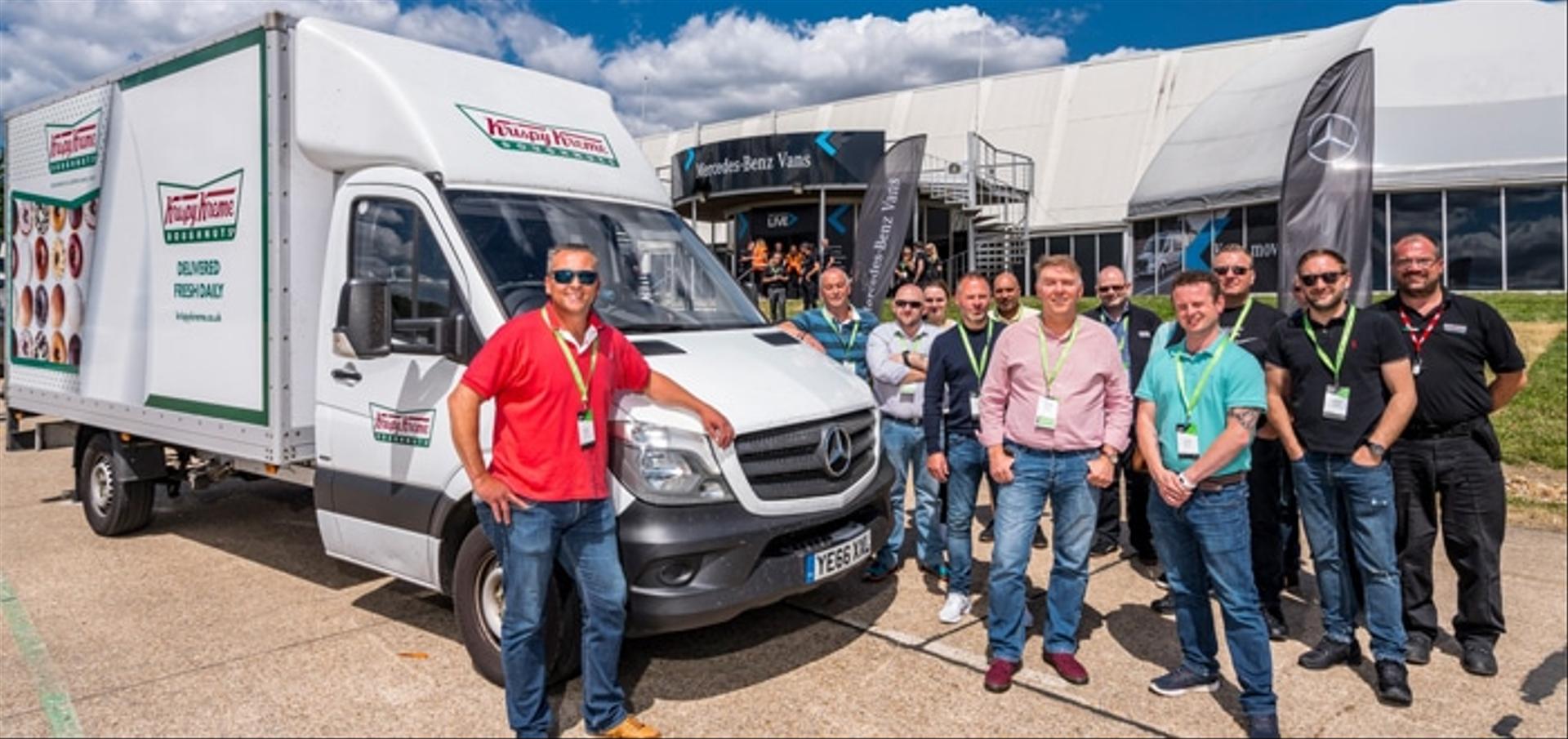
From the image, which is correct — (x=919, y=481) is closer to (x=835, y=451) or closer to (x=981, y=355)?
(x=981, y=355)

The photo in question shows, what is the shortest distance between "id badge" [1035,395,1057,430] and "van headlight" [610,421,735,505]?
1407 millimetres

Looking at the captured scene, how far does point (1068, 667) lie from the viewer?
14.2 ft

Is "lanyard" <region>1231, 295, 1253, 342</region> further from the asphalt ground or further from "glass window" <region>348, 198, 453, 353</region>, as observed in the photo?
"glass window" <region>348, 198, 453, 353</region>

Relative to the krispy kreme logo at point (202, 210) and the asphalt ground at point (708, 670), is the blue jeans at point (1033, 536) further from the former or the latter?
the krispy kreme logo at point (202, 210)

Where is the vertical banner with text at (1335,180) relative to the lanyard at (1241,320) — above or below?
above

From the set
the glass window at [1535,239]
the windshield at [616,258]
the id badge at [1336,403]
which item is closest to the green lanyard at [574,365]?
the windshield at [616,258]

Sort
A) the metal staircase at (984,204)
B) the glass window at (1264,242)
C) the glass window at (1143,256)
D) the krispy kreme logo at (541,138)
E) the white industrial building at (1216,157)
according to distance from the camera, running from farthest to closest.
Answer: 1. the metal staircase at (984,204)
2. the glass window at (1143,256)
3. the glass window at (1264,242)
4. the white industrial building at (1216,157)
5. the krispy kreme logo at (541,138)

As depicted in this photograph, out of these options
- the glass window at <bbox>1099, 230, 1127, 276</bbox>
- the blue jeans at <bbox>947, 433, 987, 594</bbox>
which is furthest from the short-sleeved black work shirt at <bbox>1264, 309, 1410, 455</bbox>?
the glass window at <bbox>1099, 230, 1127, 276</bbox>

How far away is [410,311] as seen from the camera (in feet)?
14.7

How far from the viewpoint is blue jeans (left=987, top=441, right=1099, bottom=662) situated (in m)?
4.16

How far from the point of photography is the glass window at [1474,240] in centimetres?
1828

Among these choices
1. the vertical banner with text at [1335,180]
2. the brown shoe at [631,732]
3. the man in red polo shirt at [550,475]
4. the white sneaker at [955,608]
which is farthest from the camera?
the vertical banner with text at [1335,180]

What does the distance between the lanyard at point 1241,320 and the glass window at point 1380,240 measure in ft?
53.5

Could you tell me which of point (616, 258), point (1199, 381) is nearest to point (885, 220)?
point (616, 258)
